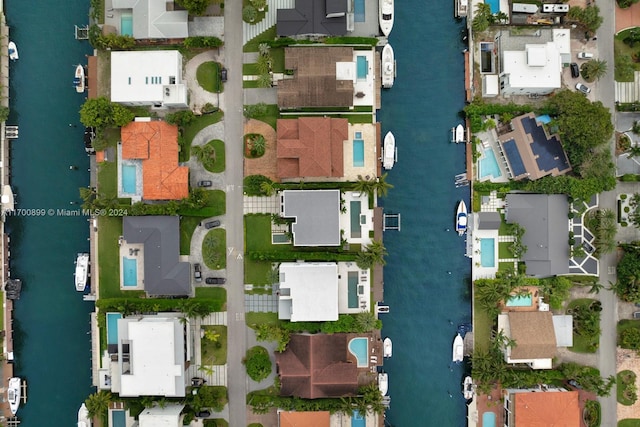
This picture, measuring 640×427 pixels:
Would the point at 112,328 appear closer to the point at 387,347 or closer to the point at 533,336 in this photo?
the point at 387,347

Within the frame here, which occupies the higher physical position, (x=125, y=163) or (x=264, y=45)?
(x=264, y=45)

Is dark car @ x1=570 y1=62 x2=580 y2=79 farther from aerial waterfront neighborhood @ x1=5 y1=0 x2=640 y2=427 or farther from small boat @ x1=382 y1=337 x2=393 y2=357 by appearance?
small boat @ x1=382 y1=337 x2=393 y2=357

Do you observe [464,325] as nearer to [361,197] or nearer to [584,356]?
[584,356]

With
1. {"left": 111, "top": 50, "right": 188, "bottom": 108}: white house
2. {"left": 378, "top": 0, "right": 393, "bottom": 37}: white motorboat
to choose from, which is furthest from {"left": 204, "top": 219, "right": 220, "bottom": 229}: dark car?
{"left": 378, "top": 0, "right": 393, "bottom": 37}: white motorboat

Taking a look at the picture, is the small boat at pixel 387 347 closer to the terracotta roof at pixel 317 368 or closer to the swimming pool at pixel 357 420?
the terracotta roof at pixel 317 368

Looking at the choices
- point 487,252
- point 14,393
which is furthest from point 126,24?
point 487,252

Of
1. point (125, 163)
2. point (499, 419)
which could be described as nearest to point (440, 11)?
point (125, 163)
